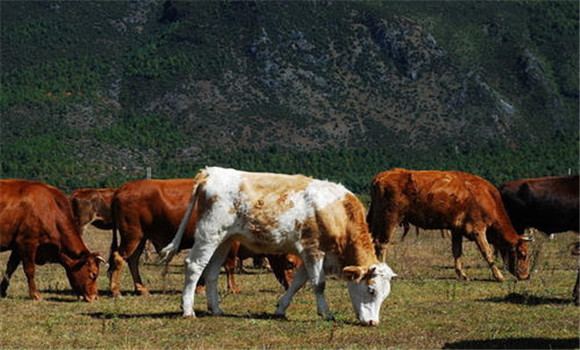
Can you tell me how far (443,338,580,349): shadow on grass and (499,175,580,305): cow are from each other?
637 centimetres

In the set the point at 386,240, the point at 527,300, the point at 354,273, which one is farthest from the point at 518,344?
the point at 386,240

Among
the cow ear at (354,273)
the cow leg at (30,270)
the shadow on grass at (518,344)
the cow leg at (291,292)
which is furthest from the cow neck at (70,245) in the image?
the shadow on grass at (518,344)

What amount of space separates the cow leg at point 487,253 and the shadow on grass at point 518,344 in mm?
7386

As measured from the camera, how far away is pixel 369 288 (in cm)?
1369

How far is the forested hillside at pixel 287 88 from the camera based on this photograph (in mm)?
101000

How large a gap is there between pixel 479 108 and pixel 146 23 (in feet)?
171

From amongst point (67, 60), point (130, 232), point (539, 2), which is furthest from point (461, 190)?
point (539, 2)

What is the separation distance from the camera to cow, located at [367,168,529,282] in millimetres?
20484

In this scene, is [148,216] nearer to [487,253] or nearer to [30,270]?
[30,270]

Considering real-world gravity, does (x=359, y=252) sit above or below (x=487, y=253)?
above

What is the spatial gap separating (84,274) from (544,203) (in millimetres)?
9065

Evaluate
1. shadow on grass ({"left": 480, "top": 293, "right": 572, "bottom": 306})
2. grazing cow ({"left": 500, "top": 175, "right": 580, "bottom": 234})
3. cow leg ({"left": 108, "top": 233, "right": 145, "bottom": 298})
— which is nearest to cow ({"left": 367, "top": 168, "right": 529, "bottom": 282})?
grazing cow ({"left": 500, "top": 175, "right": 580, "bottom": 234})

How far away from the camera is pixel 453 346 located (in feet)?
39.2

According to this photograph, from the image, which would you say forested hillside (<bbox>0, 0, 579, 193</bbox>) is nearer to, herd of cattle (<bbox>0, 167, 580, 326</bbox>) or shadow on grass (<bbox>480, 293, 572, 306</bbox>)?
herd of cattle (<bbox>0, 167, 580, 326</bbox>)
